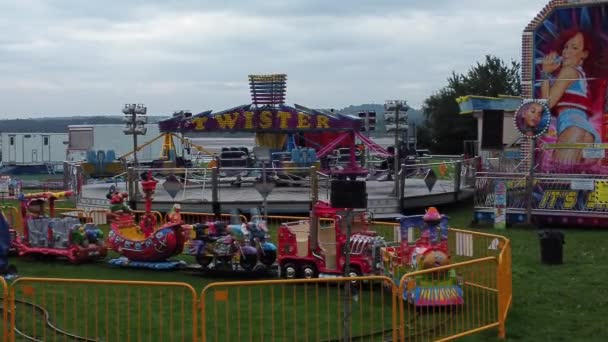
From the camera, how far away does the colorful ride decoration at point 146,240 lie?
14.5 m

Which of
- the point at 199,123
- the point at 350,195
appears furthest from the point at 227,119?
the point at 350,195

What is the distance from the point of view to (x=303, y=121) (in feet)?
99.3

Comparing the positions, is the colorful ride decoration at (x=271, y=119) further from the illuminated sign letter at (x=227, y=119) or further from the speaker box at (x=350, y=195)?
the speaker box at (x=350, y=195)

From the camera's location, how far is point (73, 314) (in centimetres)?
1016

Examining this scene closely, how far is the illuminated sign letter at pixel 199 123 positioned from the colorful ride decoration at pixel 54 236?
15.1 m

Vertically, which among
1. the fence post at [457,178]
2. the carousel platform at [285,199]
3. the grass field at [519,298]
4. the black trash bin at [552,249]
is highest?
the fence post at [457,178]

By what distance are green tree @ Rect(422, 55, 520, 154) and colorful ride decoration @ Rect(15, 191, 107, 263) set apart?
3685 cm

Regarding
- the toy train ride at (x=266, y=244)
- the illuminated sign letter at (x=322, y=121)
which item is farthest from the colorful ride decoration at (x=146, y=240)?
the illuminated sign letter at (x=322, y=121)

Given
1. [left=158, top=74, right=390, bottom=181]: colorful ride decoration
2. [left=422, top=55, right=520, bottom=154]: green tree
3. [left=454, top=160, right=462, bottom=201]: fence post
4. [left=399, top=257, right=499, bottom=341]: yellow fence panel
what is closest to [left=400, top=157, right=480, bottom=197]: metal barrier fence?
[left=454, top=160, right=462, bottom=201]: fence post

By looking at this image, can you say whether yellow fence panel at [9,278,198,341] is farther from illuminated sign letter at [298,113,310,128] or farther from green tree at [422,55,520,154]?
green tree at [422,55,520,154]

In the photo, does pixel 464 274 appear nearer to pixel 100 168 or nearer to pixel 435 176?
pixel 435 176

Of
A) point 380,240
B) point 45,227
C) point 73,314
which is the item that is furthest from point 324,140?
point 73,314

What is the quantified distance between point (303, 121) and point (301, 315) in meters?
20.3

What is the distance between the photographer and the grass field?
966 cm
